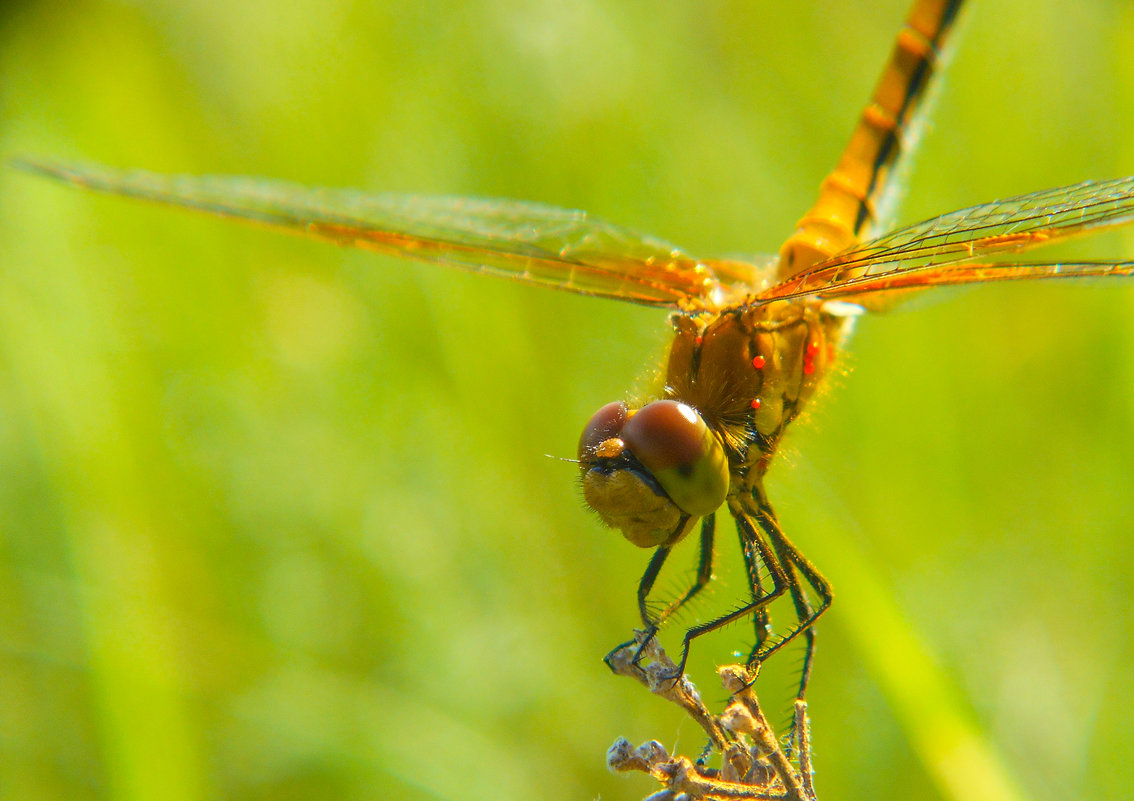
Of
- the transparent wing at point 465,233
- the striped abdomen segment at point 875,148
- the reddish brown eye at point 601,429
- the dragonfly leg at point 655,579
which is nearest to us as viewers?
the dragonfly leg at point 655,579

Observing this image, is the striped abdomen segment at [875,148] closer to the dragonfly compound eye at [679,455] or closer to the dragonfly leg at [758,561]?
the dragonfly leg at [758,561]

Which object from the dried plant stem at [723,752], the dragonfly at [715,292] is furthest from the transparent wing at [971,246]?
the dried plant stem at [723,752]

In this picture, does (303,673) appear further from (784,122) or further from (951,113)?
(951,113)

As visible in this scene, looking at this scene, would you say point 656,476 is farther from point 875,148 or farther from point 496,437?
point 875,148

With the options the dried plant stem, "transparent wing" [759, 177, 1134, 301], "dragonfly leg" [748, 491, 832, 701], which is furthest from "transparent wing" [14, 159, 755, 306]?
the dried plant stem

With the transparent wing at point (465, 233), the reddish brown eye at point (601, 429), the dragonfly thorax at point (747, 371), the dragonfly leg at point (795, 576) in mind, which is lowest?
the dragonfly leg at point (795, 576)

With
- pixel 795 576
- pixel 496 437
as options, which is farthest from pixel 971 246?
pixel 496 437

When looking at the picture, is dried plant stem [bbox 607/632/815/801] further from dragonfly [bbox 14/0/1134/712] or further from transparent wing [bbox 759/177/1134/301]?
transparent wing [bbox 759/177/1134/301]

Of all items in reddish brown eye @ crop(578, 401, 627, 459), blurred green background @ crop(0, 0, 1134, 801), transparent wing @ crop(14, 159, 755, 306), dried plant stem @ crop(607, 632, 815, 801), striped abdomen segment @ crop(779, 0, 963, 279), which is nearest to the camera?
dried plant stem @ crop(607, 632, 815, 801)
